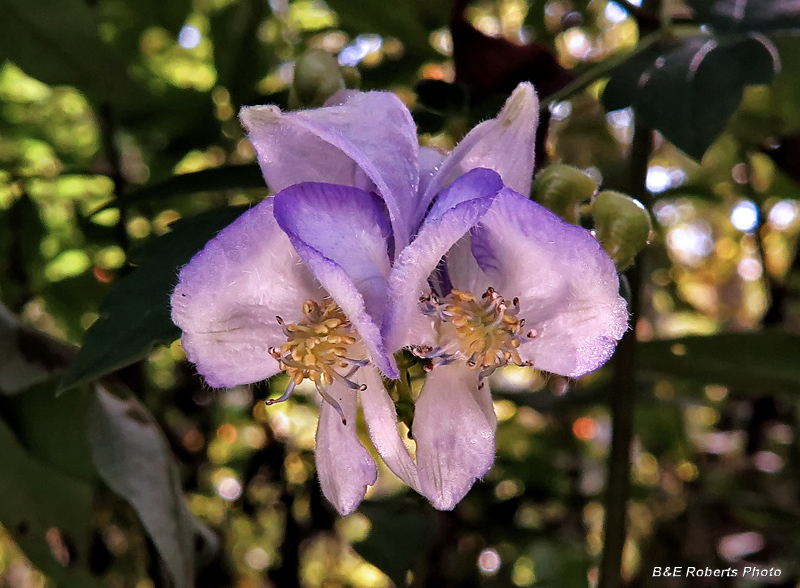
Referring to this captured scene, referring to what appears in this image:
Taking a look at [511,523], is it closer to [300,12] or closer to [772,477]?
[772,477]

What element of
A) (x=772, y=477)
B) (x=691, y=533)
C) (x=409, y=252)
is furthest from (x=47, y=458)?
(x=772, y=477)

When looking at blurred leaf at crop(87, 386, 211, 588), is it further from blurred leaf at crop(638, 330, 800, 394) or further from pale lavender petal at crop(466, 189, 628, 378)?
blurred leaf at crop(638, 330, 800, 394)

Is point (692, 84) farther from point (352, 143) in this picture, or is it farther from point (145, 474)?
point (145, 474)

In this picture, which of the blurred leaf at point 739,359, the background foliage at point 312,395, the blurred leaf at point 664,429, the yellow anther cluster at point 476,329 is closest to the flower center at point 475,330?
the yellow anther cluster at point 476,329

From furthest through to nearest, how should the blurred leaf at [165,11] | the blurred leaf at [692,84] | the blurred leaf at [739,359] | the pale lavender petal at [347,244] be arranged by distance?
the blurred leaf at [165,11]
the blurred leaf at [739,359]
the blurred leaf at [692,84]
the pale lavender petal at [347,244]

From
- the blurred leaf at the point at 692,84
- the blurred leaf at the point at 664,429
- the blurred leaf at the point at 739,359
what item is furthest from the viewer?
the blurred leaf at the point at 664,429

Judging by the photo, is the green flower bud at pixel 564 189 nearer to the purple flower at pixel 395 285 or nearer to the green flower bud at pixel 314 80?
the purple flower at pixel 395 285

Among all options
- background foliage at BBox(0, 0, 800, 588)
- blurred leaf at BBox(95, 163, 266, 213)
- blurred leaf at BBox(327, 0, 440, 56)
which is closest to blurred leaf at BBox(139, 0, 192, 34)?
background foliage at BBox(0, 0, 800, 588)
